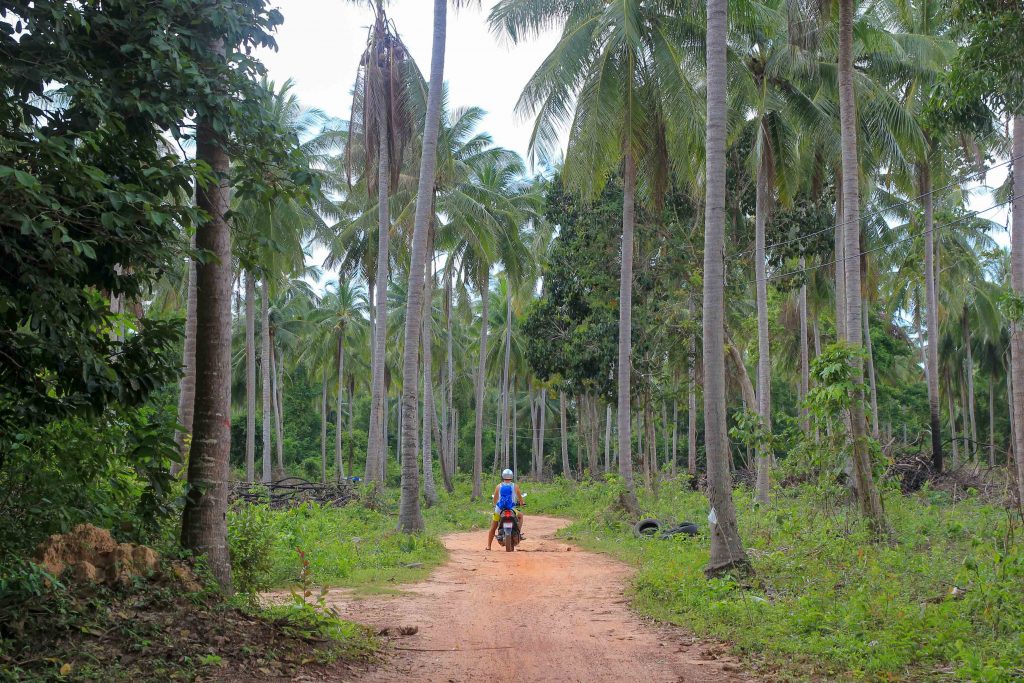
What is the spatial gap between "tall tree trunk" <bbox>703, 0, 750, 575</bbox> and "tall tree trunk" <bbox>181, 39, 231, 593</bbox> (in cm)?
552

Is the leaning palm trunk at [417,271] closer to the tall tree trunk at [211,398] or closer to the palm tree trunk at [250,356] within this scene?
the tall tree trunk at [211,398]

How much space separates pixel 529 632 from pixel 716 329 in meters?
4.35

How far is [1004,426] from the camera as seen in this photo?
5028 cm

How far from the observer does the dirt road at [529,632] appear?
638 cm

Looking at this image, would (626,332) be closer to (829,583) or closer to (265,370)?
(829,583)

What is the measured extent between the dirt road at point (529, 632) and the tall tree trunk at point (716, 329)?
4.72 ft

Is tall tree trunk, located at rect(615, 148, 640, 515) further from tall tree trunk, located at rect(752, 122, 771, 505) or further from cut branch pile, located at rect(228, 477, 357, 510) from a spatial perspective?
cut branch pile, located at rect(228, 477, 357, 510)

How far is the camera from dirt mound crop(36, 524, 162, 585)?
18.5 feet

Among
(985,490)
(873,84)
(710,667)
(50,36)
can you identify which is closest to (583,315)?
(873,84)

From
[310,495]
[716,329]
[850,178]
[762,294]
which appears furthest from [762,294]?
[310,495]

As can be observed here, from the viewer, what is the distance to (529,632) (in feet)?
25.7

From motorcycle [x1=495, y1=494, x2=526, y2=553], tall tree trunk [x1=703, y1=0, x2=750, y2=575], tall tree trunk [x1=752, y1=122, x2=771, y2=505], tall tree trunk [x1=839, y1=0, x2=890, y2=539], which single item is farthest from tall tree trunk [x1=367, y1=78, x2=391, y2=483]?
tall tree trunk [x1=703, y1=0, x2=750, y2=575]

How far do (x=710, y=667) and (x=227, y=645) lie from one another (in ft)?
11.8

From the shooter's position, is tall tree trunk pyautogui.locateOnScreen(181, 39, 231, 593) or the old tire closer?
tall tree trunk pyautogui.locateOnScreen(181, 39, 231, 593)
